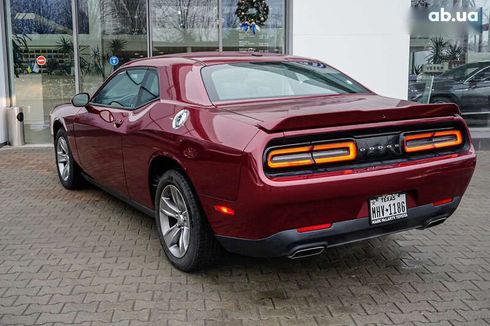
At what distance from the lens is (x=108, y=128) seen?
17.0 feet

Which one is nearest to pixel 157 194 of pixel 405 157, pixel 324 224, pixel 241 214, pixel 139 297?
pixel 139 297

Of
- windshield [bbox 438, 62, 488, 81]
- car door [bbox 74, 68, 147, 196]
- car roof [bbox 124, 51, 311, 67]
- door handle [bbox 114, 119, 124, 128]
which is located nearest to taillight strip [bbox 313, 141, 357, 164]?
car roof [bbox 124, 51, 311, 67]

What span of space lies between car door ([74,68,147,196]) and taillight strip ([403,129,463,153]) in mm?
2433

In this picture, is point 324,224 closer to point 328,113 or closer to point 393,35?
point 328,113

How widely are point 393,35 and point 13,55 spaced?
7266 millimetres

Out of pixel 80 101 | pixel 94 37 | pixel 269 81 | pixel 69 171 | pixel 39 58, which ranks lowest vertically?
pixel 69 171

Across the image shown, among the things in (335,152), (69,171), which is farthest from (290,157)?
(69,171)

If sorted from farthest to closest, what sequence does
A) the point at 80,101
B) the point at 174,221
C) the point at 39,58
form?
the point at 39,58 < the point at 80,101 < the point at 174,221

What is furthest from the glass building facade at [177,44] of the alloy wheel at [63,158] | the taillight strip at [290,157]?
the taillight strip at [290,157]

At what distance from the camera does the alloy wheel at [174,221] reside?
13.4ft

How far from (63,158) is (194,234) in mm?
3660

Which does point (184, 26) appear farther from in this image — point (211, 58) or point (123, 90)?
point (211, 58)

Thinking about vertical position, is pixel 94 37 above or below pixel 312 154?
above

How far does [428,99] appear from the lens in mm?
11102
